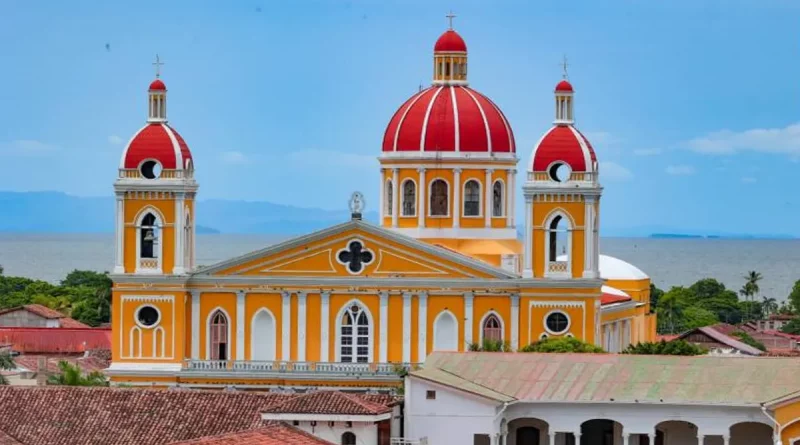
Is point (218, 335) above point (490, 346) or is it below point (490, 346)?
above

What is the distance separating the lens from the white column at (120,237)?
8962 centimetres

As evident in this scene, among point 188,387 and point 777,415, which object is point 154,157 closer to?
point 188,387

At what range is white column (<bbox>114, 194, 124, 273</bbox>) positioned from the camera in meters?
89.6

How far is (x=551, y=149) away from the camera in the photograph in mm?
88500

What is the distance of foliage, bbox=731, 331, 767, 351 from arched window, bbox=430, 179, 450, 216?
25421mm

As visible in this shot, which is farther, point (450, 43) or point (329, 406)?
point (450, 43)

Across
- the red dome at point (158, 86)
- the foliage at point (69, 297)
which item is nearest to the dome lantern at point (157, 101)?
the red dome at point (158, 86)

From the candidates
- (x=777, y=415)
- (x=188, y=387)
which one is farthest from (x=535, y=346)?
(x=777, y=415)

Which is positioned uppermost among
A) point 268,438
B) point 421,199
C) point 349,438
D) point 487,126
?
point 487,126

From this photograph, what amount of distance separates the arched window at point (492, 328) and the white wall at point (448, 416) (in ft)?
55.3

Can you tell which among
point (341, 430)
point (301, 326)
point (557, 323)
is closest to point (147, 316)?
point (301, 326)

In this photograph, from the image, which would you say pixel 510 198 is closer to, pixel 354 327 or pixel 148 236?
pixel 354 327

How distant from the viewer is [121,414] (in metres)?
71.7

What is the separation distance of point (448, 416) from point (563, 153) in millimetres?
19560
